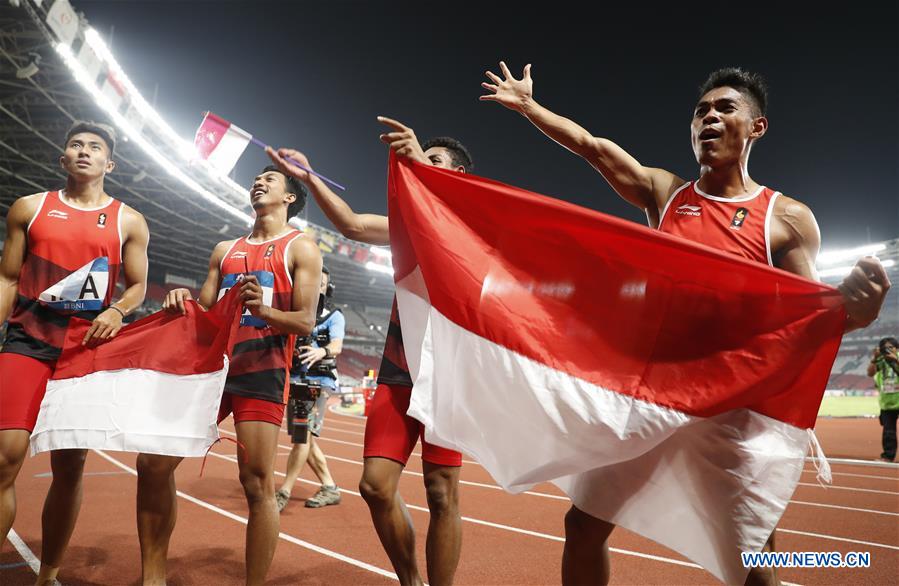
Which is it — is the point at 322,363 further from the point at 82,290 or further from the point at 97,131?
the point at 97,131

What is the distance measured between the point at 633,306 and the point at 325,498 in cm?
436

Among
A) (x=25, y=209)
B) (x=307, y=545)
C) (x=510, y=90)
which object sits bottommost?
(x=307, y=545)

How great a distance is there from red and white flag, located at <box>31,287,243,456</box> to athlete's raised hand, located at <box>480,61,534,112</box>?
5.07ft

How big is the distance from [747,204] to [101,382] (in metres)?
3.03

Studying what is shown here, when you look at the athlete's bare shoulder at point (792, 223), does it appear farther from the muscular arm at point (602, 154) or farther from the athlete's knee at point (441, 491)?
the athlete's knee at point (441, 491)

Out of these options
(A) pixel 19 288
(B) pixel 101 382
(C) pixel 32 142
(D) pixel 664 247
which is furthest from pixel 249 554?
(C) pixel 32 142

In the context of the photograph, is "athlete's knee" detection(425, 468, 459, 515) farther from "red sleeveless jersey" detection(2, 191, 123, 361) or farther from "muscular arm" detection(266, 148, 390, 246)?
"red sleeveless jersey" detection(2, 191, 123, 361)

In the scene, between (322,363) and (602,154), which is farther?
(322,363)

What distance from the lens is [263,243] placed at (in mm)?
3158

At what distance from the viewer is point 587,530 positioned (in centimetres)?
212

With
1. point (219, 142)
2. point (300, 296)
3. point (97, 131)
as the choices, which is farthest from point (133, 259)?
point (219, 142)

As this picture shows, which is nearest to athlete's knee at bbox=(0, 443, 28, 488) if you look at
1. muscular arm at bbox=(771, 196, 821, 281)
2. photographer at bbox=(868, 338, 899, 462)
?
muscular arm at bbox=(771, 196, 821, 281)

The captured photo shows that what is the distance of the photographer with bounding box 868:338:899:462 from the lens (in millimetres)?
9336

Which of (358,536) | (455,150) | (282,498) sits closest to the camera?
(455,150)
